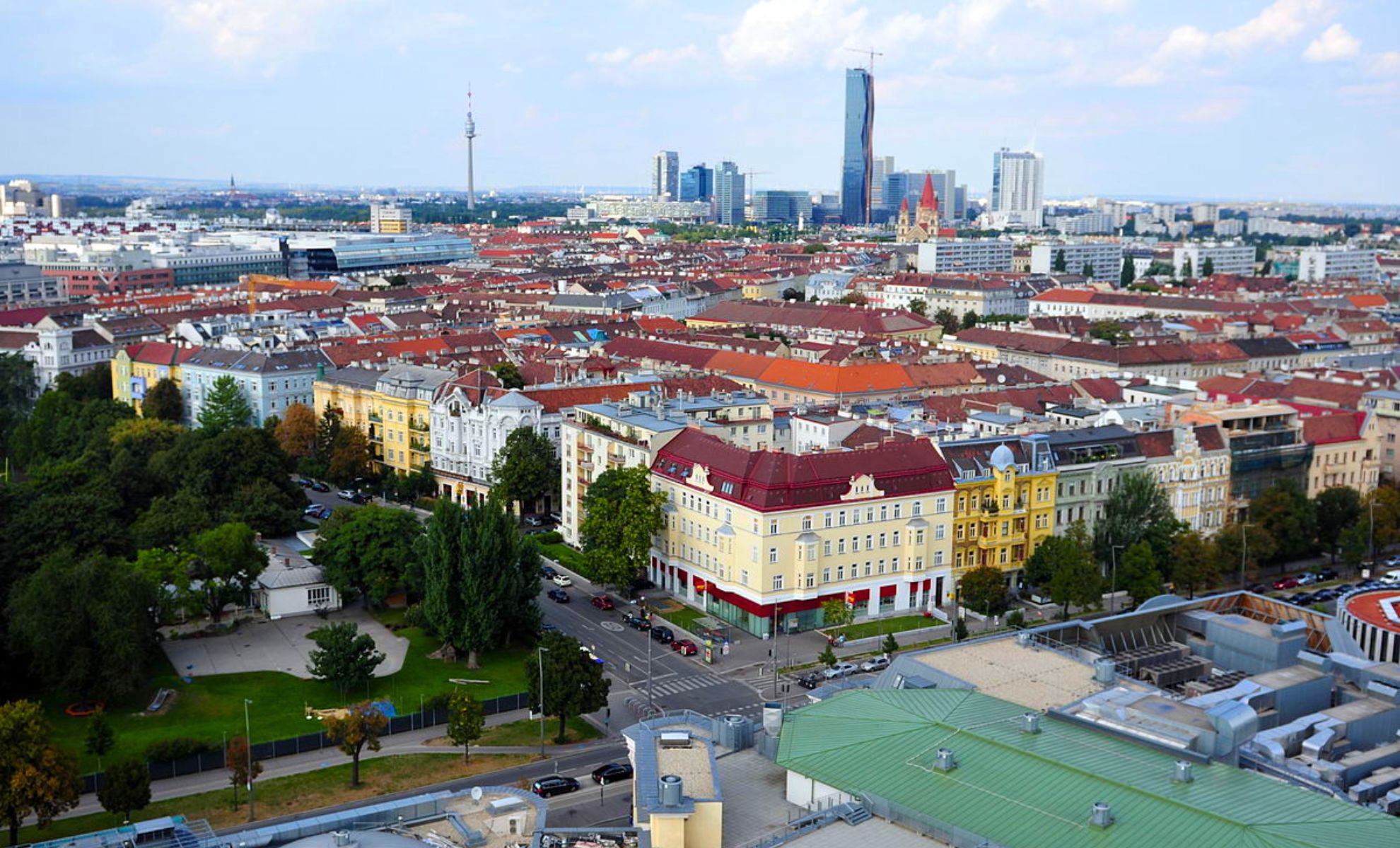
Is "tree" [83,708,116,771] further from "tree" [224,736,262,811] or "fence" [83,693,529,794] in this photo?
"tree" [224,736,262,811]

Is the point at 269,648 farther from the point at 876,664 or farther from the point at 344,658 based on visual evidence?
the point at 876,664

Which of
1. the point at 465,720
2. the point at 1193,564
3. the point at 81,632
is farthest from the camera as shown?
the point at 1193,564

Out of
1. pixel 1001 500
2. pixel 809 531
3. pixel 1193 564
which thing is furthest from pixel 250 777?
pixel 1193 564

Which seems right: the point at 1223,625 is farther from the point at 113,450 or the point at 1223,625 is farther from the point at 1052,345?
the point at 1052,345

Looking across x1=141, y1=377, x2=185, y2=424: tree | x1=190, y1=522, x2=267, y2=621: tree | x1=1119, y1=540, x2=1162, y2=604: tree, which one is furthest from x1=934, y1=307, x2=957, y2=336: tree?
x1=190, y1=522, x2=267, y2=621: tree

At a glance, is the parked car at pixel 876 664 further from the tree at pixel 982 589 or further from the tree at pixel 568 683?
the tree at pixel 568 683

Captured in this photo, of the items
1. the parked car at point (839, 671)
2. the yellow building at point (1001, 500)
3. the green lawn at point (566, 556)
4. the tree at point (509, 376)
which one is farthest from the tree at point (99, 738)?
the tree at point (509, 376)
